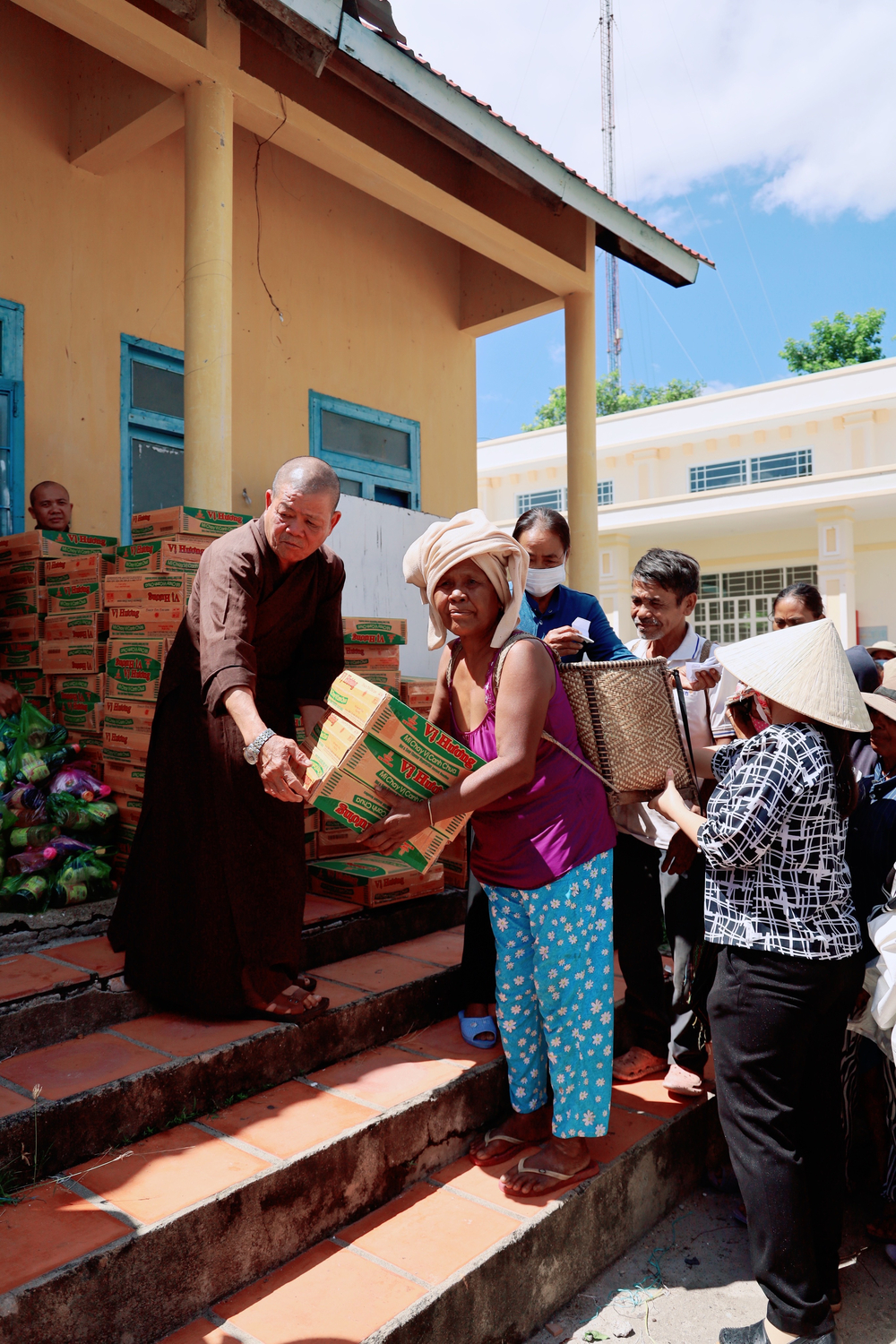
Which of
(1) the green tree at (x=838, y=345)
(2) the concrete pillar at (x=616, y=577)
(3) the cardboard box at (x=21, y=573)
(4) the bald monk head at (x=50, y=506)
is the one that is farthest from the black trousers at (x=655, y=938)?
→ (1) the green tree at (x=838, y=345)

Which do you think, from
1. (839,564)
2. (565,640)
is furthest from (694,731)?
(839,564)

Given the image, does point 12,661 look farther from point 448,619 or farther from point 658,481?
point 658,481

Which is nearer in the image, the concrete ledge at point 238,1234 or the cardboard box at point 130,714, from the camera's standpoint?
the concrete ledge at point 238,1234

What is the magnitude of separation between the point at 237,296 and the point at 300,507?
460 cm

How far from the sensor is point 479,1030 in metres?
3.23

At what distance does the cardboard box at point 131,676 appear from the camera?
→ 156 inches

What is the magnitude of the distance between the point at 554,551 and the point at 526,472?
76.8 feet

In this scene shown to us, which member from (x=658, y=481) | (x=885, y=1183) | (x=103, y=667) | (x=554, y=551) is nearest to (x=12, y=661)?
(x=103, y=667)

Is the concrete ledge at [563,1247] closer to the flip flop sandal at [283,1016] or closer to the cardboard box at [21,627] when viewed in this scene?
the flip flop sandal at [283,1016]

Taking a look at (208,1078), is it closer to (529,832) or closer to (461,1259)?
(461,1259)

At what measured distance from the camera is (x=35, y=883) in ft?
12.1

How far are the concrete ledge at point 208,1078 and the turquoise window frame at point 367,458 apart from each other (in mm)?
4931

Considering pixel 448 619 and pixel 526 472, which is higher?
pixel 526 472

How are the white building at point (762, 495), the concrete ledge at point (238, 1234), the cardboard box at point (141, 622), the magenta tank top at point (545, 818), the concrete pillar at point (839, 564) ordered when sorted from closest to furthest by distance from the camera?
the concrete ledge at point (238, 1234)
the magenta tank top at point (545, 818)
the cardboard box at point (141, 622)
the concrete pillar at point (839, 564)
the white building at point (762, 495)
